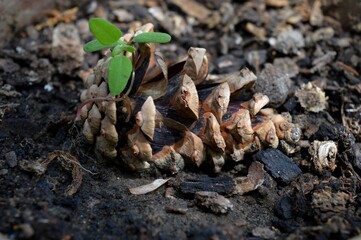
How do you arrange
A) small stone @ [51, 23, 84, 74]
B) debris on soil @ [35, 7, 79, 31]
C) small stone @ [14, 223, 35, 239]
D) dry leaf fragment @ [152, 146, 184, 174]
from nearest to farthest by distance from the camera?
small stone @ [14, 223, 35, 239], dry leaf fragment @ [152, 146, 184, 174], small stone @ [51, 23, 84, 74], debris on soil @ [35, 7, 79, 31]

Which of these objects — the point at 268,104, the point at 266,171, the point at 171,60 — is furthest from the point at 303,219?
the point at 171,60

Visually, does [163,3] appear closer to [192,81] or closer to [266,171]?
[192,81]

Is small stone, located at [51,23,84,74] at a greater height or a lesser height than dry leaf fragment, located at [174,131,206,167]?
lesser

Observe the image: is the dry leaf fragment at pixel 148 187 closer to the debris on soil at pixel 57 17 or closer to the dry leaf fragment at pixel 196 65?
the dry leaf fragment at pixel 196 65

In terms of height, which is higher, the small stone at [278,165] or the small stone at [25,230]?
the small stone at [25,230]

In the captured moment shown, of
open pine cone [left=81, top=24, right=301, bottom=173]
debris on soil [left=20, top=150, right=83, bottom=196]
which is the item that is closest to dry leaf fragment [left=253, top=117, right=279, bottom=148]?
open pine cone [left=81, top=24, right=301, bottom=173]

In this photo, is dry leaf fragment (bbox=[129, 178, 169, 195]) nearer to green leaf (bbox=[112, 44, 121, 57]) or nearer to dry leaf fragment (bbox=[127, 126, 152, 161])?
dry leaf fragment (bbox=[127, 126, 152, 161])

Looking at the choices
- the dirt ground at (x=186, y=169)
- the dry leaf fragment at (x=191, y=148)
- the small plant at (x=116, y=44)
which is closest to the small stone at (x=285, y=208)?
the dirt ground at (x=186, y=169)
